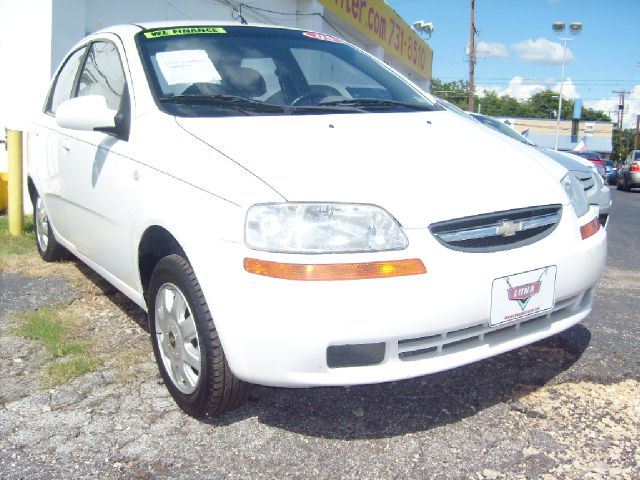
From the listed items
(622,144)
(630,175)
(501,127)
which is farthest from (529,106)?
(501,127)

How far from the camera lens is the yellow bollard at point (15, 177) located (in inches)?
222

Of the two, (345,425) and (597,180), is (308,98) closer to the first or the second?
(345,425)

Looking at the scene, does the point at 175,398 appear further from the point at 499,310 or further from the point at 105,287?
the point at 105,287

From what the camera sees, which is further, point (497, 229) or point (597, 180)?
point (597, 180)

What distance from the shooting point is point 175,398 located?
258cm

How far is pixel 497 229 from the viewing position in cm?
229

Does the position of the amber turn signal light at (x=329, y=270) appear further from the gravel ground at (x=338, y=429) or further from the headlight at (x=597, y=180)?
the headlight at (x=597, y=180)

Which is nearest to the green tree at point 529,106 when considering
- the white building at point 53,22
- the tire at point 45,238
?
the white building at point 53,22

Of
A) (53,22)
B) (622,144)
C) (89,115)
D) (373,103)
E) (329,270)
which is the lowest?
(329,270)

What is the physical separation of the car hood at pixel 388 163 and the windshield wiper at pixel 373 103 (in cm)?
21

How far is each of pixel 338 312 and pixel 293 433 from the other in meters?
0.69

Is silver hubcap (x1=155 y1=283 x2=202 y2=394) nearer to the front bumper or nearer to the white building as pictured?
the front bumper

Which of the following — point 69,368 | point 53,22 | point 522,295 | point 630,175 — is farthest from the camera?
point 630,175

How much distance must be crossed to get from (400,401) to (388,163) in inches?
40.6
